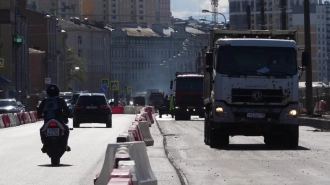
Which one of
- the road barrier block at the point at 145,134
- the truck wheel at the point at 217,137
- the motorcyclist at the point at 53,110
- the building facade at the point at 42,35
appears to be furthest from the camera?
the building facade at the point at 42,35

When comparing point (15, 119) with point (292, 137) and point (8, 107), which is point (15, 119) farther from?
point (292, 137)

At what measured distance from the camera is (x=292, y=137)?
27859 millimetres

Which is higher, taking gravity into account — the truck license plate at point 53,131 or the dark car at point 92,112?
the truck license plate at point 53,131

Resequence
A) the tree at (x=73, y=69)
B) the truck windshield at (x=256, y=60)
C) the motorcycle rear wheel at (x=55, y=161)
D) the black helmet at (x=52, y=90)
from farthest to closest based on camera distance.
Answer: the tree at (x=73, y=69) → the truck windshield at (x=256, y=60) → the black helmet at (x=52, y=90) → the motorcycle rear wheel at (x=55, y=161)

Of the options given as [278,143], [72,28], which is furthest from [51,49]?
[278,143]

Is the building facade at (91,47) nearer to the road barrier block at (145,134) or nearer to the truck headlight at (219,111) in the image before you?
the road barrier block at (145,134)

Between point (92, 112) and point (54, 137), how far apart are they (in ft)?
92.5

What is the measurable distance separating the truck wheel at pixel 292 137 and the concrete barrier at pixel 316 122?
15.7 m

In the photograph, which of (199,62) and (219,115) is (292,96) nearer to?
(219,115)

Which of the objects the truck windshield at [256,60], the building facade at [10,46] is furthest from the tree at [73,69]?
the truck windshield at [256,60]

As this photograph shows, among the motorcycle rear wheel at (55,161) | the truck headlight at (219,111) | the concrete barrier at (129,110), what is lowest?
the concrete barrier at (129,110)

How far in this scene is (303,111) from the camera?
6375 cm

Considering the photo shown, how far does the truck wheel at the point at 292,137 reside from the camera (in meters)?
27.7

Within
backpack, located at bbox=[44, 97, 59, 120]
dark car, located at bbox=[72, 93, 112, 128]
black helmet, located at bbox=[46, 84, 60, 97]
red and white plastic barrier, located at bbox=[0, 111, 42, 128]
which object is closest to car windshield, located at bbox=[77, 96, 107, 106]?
dark car, located at bbox=[72, 93, 112, 128]
